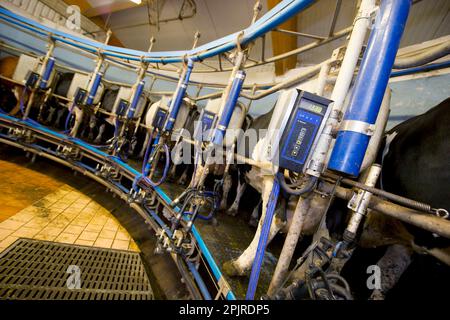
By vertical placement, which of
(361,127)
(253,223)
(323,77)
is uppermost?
(323,77)

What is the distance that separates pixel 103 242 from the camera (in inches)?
105

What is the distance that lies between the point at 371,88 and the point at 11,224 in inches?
156

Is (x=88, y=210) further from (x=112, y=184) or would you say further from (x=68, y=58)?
(x=68, y=58)

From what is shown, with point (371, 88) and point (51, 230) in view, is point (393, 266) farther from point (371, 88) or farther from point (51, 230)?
point (51, 230)

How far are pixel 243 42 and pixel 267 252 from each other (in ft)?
8.52

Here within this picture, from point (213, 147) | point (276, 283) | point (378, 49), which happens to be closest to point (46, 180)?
point (213, 147)

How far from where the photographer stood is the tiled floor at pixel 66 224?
243 centimetres

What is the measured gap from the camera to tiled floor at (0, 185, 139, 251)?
2434mm

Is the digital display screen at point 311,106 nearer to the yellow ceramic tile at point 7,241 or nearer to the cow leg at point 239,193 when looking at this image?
the cow leg at point 239,193

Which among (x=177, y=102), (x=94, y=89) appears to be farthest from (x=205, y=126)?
(x=94, y=89)

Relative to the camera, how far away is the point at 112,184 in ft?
13.3

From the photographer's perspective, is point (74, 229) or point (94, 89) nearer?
point (74, 229)

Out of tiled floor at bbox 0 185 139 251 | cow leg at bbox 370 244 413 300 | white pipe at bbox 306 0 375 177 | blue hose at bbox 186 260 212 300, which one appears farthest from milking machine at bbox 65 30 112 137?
cow leg at bbox 370 244 413 300

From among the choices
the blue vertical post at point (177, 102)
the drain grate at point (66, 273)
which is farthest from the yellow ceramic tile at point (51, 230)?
the blue vertical post at point (177, 102)
